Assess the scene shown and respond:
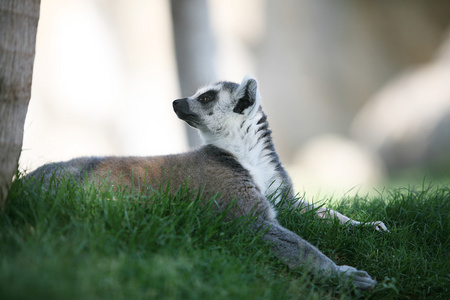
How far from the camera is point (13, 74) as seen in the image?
2.53 meters

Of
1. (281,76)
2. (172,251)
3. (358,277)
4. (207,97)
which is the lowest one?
(358,277)

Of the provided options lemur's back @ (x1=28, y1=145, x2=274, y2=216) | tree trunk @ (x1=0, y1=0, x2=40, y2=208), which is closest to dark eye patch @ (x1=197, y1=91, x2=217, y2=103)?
lemur's back @ (x1=28, y1=145, x2=274, y2=216)

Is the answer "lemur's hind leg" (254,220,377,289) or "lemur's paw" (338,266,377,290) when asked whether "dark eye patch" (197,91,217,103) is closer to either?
"lemur's hind leg" (254,220,377,289)

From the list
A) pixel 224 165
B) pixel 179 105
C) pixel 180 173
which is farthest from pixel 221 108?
pixel 180 173

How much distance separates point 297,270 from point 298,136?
6423 mm

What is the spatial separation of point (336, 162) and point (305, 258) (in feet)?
20.6

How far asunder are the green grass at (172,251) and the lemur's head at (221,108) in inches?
34.2

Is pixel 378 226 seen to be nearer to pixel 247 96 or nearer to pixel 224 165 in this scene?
pixel 224 165

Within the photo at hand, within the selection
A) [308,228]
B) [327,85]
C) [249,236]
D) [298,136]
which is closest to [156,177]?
[249,236]

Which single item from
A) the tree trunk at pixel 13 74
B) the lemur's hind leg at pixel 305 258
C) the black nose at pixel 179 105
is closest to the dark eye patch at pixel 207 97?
the black nose at pixel 179 105

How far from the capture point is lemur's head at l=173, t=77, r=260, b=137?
3.68m

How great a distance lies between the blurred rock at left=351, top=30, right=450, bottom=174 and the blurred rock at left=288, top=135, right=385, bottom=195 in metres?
0.24

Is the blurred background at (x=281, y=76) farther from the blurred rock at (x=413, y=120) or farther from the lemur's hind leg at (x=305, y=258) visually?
the lemur's hind leg at (x=305, y=258)

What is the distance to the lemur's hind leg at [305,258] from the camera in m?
2.74
